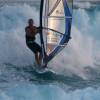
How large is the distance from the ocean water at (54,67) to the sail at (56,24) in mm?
437

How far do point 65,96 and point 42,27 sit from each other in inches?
90.8

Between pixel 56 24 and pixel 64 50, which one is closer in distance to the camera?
pixel 56 24

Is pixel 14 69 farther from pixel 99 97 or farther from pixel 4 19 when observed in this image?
pixel 4 19

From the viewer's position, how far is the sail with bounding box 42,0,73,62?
1187 centimetres

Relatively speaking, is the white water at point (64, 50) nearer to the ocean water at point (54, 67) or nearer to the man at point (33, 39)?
the ocean water at point (54, 67)

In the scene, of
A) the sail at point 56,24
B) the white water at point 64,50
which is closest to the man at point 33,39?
the sail at point 56,24

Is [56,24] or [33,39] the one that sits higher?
[56,24]

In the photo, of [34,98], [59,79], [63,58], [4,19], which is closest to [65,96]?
[34,98]

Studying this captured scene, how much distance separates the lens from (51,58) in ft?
39.2

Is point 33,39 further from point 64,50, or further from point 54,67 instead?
point 64,50

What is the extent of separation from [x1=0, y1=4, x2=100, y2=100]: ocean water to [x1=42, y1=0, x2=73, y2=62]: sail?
437 mm

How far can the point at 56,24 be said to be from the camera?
39.4 ft

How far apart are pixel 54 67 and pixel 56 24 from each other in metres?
0.99

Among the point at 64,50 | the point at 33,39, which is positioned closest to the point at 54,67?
the point at 33,39
